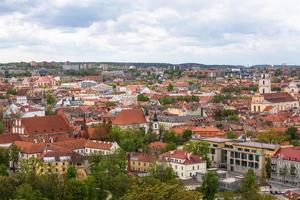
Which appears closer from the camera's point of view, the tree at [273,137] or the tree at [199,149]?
the tree at [199,149]

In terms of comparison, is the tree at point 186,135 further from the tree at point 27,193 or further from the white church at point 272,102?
the white church at point 272,102

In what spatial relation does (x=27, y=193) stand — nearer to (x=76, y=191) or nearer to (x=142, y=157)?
(x=76, y=191)

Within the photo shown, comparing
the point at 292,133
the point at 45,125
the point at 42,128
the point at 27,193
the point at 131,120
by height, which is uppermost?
the point at 45,125

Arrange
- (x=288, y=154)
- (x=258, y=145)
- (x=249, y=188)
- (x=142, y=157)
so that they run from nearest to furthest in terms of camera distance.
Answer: (x=249, y=188) → (x=288, y=154) → (x=142, y=157) → (x=258, y=145)

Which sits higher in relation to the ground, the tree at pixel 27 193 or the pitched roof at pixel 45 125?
the pitched roof at pixel 45 125

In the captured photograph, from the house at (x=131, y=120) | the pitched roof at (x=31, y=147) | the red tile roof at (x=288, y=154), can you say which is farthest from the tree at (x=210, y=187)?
the house at (x=131, y=120)

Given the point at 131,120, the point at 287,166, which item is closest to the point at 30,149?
the point at 287,166

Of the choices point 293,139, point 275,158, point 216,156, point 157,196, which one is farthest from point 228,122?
point 157,196
